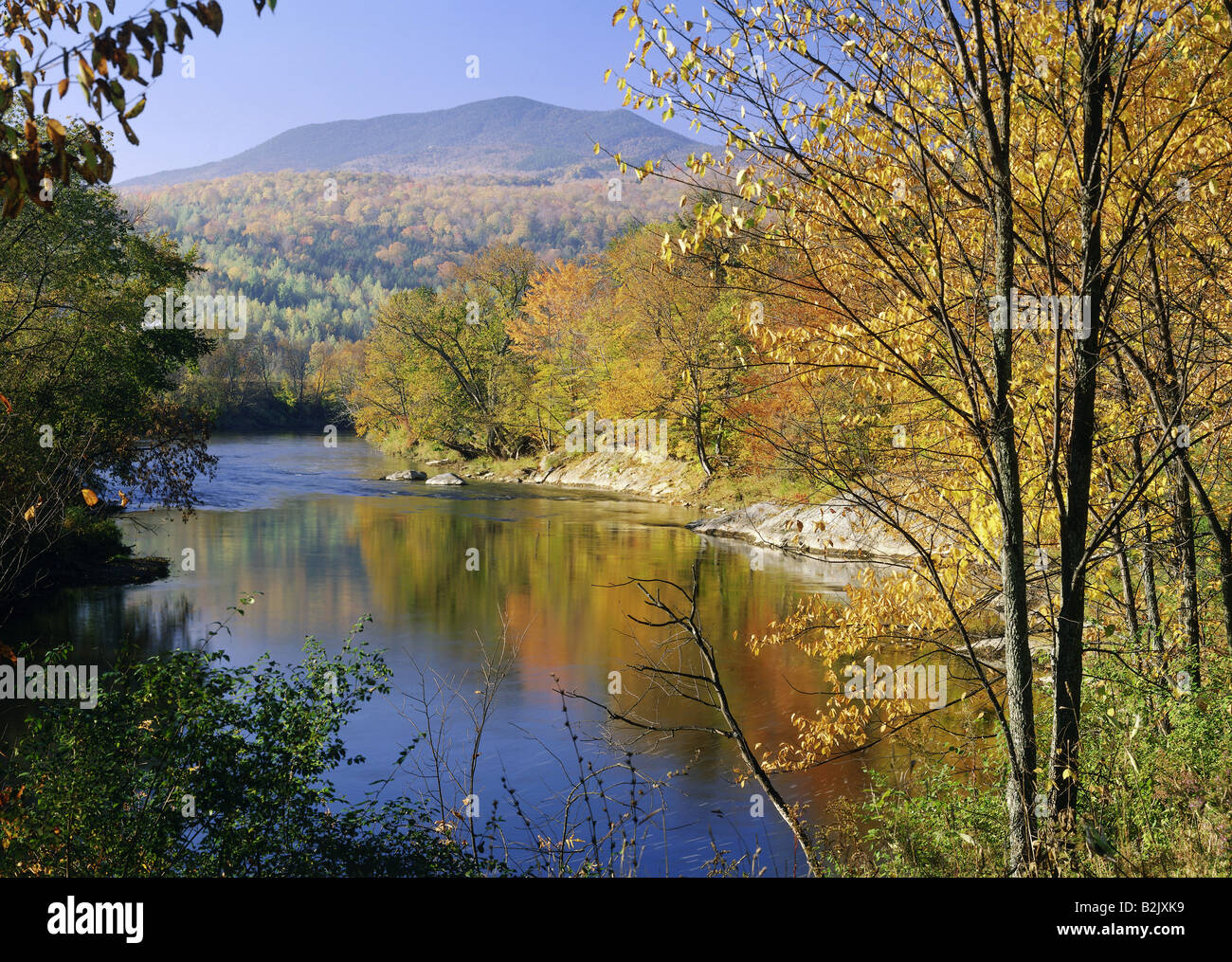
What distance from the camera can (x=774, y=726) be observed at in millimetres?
12672

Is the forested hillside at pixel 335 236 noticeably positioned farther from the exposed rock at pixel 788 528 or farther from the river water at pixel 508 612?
the exposed rock at pixel 788 528


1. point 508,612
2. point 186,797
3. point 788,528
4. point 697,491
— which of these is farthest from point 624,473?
point 186,797

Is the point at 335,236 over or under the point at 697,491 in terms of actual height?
over

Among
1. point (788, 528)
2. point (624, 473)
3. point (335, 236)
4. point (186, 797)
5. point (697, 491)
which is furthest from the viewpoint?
point (335, 236)

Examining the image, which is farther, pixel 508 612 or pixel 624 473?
pixel 624 473

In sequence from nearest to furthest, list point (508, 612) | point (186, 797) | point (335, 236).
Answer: point (186, 797) < point (508, 612) < point (335, 236)

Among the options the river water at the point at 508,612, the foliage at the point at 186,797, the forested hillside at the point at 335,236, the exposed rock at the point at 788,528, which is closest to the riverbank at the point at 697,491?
the exposed rock at the point at 788,528

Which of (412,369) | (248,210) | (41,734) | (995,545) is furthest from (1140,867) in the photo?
(248,210)

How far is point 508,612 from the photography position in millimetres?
19172

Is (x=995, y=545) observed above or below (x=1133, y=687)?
above

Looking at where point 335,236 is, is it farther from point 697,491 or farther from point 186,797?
point 186,797

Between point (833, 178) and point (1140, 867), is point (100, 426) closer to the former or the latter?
point (833, 178)

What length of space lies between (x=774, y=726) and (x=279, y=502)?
23728 mm

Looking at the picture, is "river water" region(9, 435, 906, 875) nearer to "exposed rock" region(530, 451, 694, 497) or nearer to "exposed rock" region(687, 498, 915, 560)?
"exposed rock" region(687, 498, 915, 560)
